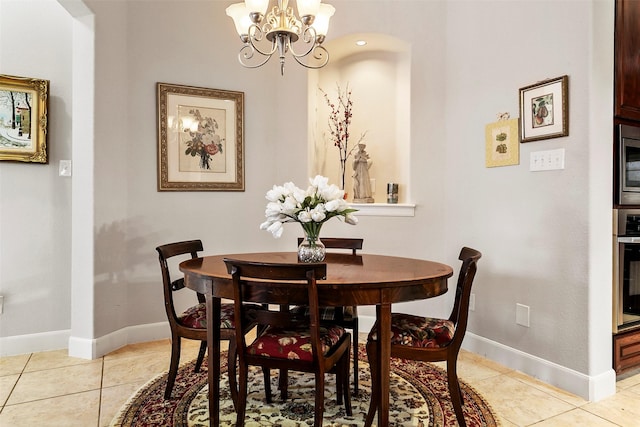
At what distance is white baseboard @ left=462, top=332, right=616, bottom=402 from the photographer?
226 cm

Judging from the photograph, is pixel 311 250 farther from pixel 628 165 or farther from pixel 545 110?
pixel 628 165

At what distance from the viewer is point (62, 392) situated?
7.64 ft

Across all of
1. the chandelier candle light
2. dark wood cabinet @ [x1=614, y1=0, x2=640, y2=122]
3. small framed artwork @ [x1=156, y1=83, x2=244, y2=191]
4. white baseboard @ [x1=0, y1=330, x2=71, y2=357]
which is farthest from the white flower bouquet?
white baseboard @ [x1=0, y1=330, x2=71, y2=357]

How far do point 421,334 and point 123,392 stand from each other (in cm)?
170

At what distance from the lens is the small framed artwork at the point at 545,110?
92.9 inches

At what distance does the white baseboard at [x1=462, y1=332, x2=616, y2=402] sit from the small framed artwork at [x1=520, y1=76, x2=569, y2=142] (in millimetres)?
1365

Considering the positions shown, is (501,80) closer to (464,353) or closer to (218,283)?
(464,353)

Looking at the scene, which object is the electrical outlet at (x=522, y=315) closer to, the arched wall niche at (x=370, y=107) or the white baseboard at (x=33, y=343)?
the arched wall niche at (x=370, y=107)

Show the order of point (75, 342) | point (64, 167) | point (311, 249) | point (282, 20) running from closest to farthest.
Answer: point (311, 249) < point (282, 20) < point (75, 342) < point (64, 167)

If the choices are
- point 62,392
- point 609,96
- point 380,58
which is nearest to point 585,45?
point 609,96

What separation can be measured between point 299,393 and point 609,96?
2401mm

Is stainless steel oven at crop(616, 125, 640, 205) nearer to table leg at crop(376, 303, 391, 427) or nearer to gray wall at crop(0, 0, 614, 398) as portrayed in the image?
gray wall at crop(0, 0, 614, 398)

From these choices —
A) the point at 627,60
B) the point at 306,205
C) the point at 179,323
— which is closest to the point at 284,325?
the point at 306,205

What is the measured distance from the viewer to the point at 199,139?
3400mm
